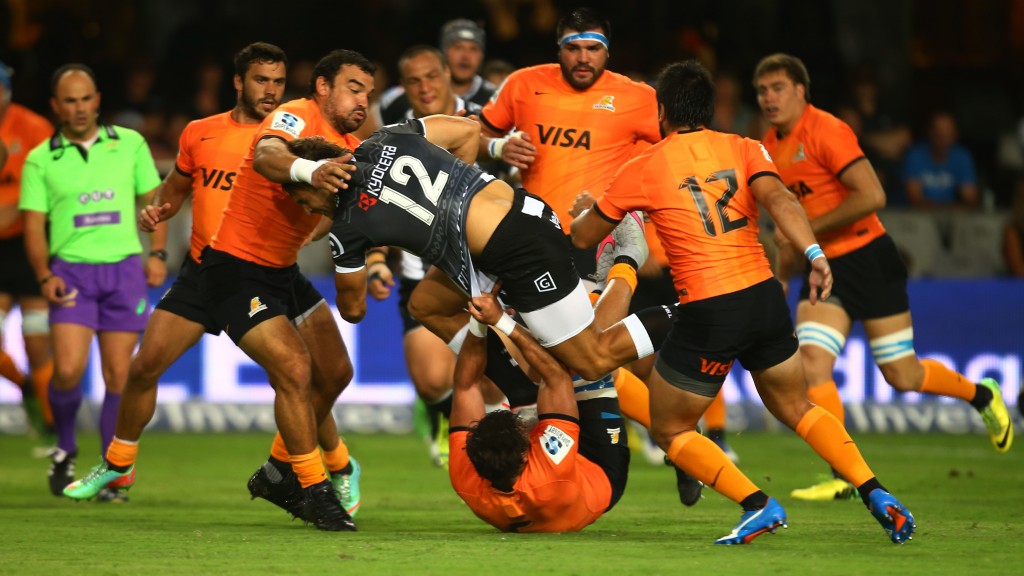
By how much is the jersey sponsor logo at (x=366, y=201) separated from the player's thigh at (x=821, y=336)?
3564mm

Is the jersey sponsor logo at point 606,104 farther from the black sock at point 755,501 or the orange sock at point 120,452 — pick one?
the orange sock at point 120,452

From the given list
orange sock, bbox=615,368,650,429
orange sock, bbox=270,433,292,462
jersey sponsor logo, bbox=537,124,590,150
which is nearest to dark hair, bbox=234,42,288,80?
jersey sponsor logo, bbox=537,124,590,150

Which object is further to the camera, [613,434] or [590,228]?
[613,434]

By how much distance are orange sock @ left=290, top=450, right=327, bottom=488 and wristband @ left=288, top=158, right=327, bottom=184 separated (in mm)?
1495

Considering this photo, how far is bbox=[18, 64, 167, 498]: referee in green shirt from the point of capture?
10352mm

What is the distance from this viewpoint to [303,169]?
7.57 metres

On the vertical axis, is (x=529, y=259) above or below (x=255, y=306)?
above

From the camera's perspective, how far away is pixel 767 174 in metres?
7.44

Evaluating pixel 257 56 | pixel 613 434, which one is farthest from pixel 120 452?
pixel 613 434

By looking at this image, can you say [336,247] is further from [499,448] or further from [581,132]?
[581,132]

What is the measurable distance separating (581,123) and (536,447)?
257cm

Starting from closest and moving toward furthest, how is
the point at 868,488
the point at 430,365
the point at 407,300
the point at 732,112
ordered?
the point at 868,488, the point at 430,365, the point at 407,300, the point at 732,112

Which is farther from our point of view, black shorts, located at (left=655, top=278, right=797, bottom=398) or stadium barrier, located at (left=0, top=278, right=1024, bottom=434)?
stadium barrier, located at (left=0, top=278, right=1024, bottom=434)

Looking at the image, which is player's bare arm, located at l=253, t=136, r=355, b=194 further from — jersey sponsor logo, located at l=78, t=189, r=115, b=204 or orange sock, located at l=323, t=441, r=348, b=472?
jersey sponsor logo, located at l=78, t=189, r=115, b=204
